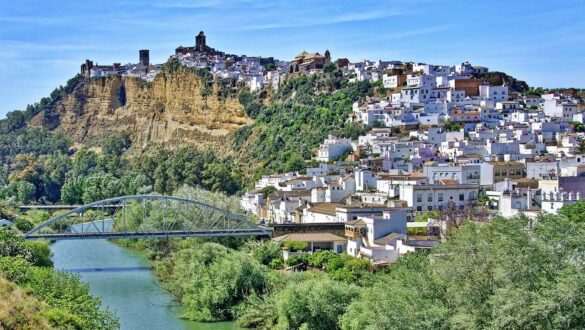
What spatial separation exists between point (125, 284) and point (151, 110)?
185 feet

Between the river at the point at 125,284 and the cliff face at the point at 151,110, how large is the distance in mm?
29633

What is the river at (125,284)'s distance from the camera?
2448 cm

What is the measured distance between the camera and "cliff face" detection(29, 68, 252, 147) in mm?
73875

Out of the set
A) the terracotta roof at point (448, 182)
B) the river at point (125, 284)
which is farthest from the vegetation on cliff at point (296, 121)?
the river at point (125, 284)

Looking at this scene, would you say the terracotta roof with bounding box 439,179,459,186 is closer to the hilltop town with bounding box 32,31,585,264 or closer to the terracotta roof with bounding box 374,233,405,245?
the hilltop town with bounding box 32,31,585,264

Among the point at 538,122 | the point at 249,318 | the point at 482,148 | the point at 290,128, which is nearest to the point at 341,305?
the point at 249,318

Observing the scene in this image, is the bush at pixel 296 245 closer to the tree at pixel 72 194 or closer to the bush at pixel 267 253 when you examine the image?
the bush at pixel 267 253

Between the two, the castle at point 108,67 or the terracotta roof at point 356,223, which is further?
the castle at point 108,67

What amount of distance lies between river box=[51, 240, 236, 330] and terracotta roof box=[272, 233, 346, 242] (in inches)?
187

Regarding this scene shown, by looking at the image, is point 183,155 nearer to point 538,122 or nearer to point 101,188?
point 101,188

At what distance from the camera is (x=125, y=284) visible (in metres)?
30.6

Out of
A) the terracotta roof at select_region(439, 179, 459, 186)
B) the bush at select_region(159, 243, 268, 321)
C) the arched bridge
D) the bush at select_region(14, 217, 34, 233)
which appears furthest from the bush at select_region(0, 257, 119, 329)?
the bush at select_region(14, 217, 34, 233)

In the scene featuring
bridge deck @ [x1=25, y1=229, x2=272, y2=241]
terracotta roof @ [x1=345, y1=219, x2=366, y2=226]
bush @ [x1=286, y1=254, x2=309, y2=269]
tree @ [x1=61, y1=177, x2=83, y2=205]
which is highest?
terracotta roof @ [x1=345, y1=219, x2=366, y2=226]

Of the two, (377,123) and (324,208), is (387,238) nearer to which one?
(324,208)
